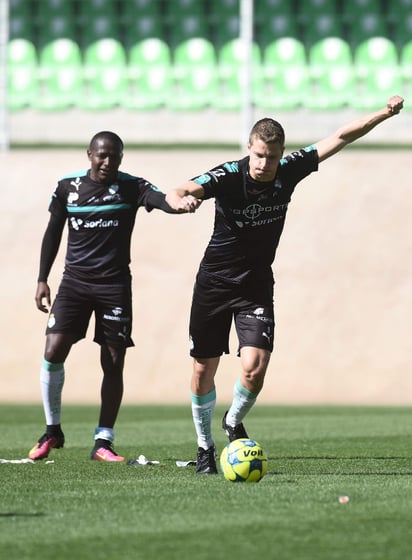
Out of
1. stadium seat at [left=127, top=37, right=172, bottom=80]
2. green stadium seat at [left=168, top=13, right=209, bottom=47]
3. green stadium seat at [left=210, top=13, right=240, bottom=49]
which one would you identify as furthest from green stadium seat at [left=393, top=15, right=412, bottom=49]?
stadium seat at [left=127, top=37, right=172, bottom=80]

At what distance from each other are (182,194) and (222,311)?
1.04 m

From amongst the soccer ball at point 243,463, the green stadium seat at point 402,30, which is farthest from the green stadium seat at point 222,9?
the soccer ball at point 243,463

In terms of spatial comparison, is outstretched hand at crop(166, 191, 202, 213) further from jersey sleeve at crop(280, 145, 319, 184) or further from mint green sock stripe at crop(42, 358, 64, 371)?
mint green sock stripe at crop(42, 358, 64, 371)

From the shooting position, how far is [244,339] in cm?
726

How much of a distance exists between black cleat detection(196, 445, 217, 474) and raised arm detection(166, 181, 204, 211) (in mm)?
1525

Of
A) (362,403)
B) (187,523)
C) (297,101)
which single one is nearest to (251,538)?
(187,523)

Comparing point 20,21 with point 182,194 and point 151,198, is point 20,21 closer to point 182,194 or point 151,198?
point 151,198

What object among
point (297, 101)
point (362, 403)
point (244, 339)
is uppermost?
point (297, 101)

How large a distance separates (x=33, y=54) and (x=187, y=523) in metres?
17.0

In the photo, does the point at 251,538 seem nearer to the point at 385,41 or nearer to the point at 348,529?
the point at 348,529

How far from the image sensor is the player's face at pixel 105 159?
8.23 m

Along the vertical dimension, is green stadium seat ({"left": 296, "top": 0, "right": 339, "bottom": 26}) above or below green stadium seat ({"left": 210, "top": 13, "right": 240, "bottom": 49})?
above

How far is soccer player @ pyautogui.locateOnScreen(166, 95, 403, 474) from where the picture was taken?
7145mm

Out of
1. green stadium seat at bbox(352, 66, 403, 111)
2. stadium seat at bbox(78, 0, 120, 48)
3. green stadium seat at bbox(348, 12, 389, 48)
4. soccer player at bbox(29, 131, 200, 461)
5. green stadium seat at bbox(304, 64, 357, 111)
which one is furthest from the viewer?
stadium seat at bbox(78, 0, 120, 48)
